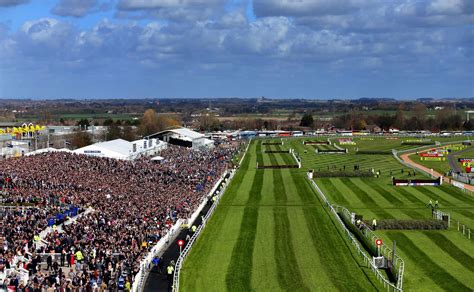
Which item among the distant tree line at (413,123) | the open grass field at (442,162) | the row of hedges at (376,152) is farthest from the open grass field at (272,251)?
the distant tree line at (413,123)

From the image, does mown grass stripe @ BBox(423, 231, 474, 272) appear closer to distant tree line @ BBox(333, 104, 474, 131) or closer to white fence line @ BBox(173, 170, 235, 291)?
white fence line @ BBox(173, 170, 235, 291)

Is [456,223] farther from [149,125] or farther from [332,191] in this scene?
[149,125]

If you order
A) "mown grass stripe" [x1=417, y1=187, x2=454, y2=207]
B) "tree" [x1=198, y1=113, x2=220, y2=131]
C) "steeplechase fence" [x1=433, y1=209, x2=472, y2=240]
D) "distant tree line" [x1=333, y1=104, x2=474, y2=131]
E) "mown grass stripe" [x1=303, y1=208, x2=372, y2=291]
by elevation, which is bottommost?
"tree" [x1=198, y1=113, x2=220, y2=131]

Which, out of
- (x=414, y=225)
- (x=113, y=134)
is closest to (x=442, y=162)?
(x=414, y=225)

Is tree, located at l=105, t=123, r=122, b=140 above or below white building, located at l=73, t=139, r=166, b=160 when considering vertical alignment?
below

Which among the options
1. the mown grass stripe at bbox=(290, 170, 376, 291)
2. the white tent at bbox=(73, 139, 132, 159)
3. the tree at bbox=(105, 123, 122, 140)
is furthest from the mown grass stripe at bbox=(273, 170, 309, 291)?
the tree at bbox=(105, 123, 122, 140)
